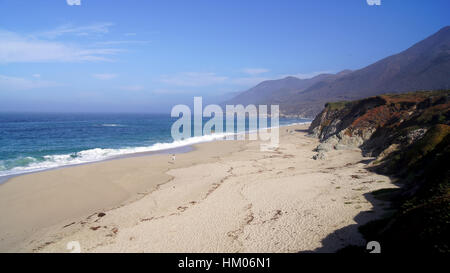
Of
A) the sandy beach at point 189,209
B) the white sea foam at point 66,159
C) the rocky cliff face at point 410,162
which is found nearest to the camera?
the rocky cliff face at point 410,162

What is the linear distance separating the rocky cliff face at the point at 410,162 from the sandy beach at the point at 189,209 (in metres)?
A: 1.13

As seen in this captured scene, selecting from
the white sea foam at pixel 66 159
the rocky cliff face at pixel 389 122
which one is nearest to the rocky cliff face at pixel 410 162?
the rocky cliff face at pixel 389 122

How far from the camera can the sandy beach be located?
26.3ft

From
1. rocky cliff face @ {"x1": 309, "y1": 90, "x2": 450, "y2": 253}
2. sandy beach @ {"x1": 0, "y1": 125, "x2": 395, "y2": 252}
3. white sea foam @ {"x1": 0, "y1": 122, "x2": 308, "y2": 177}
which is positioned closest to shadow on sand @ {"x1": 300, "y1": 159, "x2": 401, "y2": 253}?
sandy beach @ {"x1": 0, "y1": 125, "x2": 395, "y2": 252}

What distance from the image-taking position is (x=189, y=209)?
36.2 ft

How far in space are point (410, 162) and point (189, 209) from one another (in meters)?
11.4

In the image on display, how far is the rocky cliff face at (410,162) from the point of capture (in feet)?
16.1

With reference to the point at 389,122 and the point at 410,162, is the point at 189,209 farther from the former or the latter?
the point at 389,122

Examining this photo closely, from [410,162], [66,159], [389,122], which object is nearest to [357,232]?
[410,162]

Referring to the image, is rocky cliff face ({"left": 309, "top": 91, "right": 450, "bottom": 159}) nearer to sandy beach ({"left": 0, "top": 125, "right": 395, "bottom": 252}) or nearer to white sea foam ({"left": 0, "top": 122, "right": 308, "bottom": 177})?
sandy beach ({"left": 0, "top": 125, "right": 395, "bottom": 252})

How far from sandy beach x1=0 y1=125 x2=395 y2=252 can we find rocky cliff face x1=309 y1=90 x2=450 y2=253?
1.13 metres

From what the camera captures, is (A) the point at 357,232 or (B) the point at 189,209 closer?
(A) the point at 357,232

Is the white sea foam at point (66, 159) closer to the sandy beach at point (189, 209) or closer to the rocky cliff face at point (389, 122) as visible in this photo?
the sandy beach at point (189, 209)
